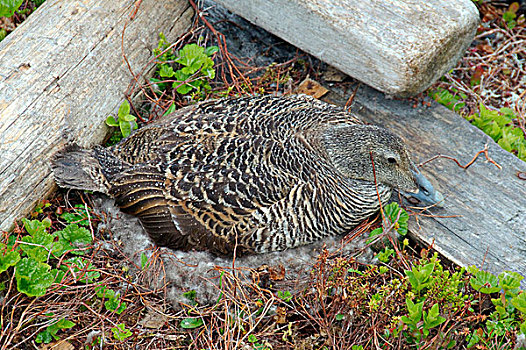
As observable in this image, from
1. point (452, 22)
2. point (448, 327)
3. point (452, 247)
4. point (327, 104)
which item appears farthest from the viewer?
point (327, 104)

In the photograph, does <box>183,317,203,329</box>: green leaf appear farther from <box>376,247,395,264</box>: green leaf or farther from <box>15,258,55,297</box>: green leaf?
<box>376,247,395,264</box>: green leaf

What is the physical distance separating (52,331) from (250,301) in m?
1.22

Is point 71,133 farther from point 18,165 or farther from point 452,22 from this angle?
point 452,22

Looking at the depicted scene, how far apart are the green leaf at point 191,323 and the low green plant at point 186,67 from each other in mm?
1833

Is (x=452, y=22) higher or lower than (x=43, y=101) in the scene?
lower

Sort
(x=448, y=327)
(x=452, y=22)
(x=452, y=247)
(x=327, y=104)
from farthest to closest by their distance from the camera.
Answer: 1. (x=327, y=104)
2. (x=452, y=22)
3. (x=452, y=247)
4. (x=448, y=327)

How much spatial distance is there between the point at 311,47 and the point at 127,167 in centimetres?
167

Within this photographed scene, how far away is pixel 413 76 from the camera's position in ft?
13.4

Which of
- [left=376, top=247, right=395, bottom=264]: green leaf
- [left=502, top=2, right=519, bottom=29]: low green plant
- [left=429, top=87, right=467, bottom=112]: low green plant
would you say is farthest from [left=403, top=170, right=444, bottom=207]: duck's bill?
[left=502, top=2, right=519, bottom=29]: low green plant

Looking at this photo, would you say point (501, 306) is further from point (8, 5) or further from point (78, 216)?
point (8, 5)

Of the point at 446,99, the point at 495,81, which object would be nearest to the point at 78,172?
the point at 446,99

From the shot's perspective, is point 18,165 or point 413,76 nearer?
point 18,165

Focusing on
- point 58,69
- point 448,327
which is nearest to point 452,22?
point 448,327

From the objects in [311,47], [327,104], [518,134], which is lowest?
[518,134]
